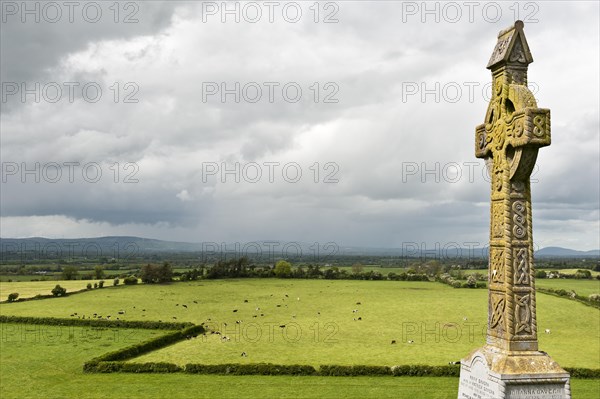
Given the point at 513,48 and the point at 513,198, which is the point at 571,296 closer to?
the point at 513,198

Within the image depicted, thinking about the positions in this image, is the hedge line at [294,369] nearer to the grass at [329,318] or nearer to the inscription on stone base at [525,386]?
the grass at [329,318]

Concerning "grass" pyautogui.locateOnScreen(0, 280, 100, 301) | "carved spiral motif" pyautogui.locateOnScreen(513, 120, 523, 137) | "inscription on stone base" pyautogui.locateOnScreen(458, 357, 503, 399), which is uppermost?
"carved spiral motif" pyautogui.locateOnScreen(513, 120, 523, 137)

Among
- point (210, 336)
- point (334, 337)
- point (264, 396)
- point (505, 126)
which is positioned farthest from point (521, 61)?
point (210, 336)

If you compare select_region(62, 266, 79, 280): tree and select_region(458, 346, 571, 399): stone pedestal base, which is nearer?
select_region(458, 346, 571, 399): stone pedestal base

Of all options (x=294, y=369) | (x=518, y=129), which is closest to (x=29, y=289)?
(x=294, y=369)

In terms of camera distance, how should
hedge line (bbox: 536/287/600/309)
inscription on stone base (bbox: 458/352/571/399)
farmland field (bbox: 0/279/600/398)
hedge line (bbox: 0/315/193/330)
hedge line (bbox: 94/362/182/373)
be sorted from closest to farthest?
inscription on stone base (bbox: 458/352/571/399) < farmland field (bbox: 0/279/600/398) < hedge line (bbox: 94/362/182/373) < hedge line (bbox: 0/315/193/330) < hedge line (bbox: 536/287/600/309)

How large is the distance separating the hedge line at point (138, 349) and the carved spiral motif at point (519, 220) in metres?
29.6

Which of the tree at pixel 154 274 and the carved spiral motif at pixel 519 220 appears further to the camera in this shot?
the tree at pixel 154 274

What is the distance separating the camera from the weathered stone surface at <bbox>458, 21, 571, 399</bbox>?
9.91m

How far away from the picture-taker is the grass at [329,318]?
37.2m

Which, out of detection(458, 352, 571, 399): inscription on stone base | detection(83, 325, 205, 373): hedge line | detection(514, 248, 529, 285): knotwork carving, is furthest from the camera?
detection(83, 325, 205, 373): hedge line

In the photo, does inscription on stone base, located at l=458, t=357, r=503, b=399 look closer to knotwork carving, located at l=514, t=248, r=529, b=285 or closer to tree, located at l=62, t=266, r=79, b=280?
knotwork carving, located at l=514, t=248, r=529, b=285

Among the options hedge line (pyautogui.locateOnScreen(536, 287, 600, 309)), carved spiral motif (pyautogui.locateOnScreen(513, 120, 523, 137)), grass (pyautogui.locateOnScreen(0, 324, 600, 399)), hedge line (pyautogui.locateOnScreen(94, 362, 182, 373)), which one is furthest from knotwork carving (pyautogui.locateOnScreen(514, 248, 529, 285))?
hedge line (pyautogui.locateOnScreen(536, 287, 600, 309))

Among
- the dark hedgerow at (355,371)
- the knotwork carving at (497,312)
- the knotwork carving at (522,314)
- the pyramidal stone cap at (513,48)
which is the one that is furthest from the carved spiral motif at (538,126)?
the dark hedgerow at (355,371)
